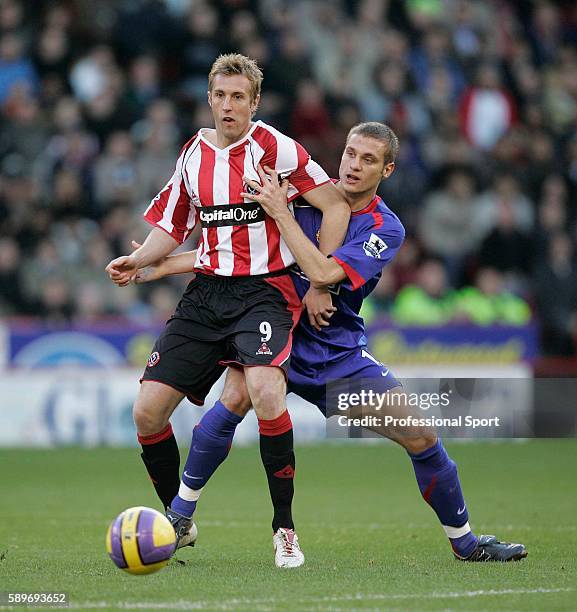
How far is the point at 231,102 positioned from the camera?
6.48 metres

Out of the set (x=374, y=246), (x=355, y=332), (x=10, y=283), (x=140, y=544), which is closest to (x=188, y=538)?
(x=140, y=544)

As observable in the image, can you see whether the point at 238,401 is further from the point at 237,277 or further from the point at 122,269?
the point at 122,269

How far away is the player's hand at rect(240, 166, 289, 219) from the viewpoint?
21.1 ft

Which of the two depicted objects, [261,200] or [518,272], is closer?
[261,200]

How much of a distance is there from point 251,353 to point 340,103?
34.7 feet

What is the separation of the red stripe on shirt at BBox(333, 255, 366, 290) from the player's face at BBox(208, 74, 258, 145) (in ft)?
2.76

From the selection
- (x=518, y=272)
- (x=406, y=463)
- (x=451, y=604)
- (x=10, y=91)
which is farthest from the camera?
(x=518, y=272)

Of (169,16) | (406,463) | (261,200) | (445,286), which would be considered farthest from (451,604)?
(169,16)

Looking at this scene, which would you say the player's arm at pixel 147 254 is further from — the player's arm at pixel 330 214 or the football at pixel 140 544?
the football at pixel 140 544

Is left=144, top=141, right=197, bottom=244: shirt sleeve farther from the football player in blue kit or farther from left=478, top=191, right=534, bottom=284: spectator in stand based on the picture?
left=478, top=191, right=534, bottom=284: spectator in stand

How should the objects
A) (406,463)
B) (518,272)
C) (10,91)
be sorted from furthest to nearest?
(518,272) < (10,91) < (406,463)

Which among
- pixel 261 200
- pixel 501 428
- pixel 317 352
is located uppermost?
pixel 261 200

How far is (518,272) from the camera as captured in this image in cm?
1633

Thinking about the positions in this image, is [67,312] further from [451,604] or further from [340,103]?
[451,604]
